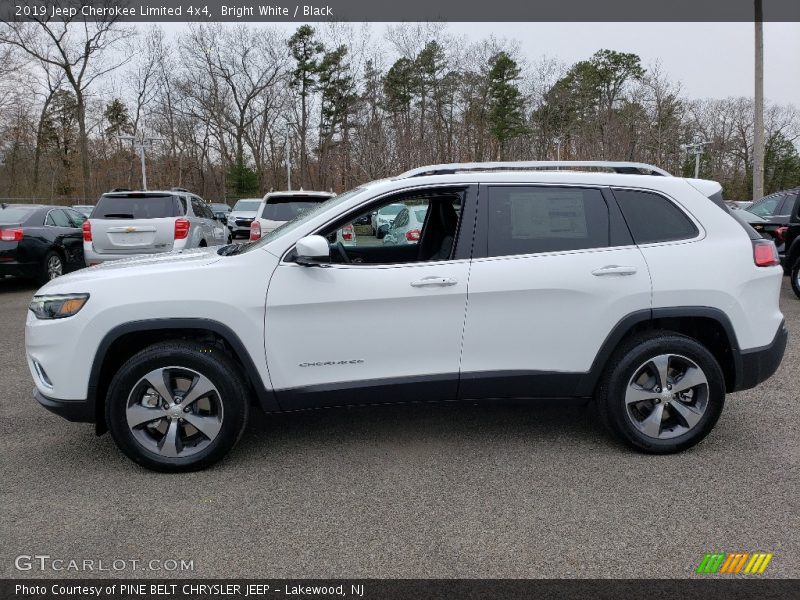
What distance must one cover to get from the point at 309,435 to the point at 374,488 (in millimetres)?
934

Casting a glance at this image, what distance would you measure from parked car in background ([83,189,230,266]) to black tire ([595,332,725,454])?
8.02m

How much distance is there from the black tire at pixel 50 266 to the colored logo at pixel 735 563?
449 inches

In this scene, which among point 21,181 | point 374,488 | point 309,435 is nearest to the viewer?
point 374,488

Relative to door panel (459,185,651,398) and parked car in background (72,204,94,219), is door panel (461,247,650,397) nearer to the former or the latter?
door panel (459,185,651,398)

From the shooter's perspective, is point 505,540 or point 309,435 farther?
point 309,435

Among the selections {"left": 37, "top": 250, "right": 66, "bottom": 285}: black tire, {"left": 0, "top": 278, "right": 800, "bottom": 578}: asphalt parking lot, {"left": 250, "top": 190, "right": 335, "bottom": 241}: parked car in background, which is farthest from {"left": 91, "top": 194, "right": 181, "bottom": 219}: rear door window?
{"left": 0, "top": 278, "right": 800, "bottom": 578}: asphalt parking lot

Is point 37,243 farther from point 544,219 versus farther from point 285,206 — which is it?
point 544,219

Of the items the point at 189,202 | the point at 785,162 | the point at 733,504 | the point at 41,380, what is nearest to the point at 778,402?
the point at 733,504

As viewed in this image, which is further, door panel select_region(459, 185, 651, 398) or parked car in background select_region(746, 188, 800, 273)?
parked car in background select_region(746, 188, 800, 273)

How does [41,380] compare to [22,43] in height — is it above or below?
below

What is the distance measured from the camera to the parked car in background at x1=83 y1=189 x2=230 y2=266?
995cm

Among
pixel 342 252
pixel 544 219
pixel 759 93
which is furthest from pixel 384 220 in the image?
pixel 759 93

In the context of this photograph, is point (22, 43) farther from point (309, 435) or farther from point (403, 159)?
point (309, 435)

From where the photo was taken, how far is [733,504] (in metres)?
3.26
